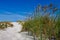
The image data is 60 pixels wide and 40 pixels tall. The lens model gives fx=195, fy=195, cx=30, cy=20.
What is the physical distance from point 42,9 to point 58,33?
1.18m

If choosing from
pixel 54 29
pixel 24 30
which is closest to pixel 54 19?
pixel 54 29

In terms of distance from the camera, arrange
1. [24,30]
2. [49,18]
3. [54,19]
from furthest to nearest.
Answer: [24,30], [49,18], [54,19]

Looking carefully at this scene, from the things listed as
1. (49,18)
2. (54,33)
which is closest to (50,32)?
(54,33)

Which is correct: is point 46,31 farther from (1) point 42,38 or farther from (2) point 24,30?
(2) point 24,30

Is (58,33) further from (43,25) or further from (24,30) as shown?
(24,30)

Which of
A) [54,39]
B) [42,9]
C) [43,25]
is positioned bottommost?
[54,39]

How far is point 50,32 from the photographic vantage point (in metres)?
7.59

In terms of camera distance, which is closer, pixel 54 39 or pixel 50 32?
pixel 50 32

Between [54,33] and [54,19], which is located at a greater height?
[54,19]

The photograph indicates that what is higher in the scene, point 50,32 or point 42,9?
point 42,9

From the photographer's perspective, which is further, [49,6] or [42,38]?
[42,38]

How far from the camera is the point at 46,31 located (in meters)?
7.80

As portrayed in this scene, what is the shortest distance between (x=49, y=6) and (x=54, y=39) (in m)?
1.47

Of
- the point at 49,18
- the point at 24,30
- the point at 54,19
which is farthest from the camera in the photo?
the point at 24,30
